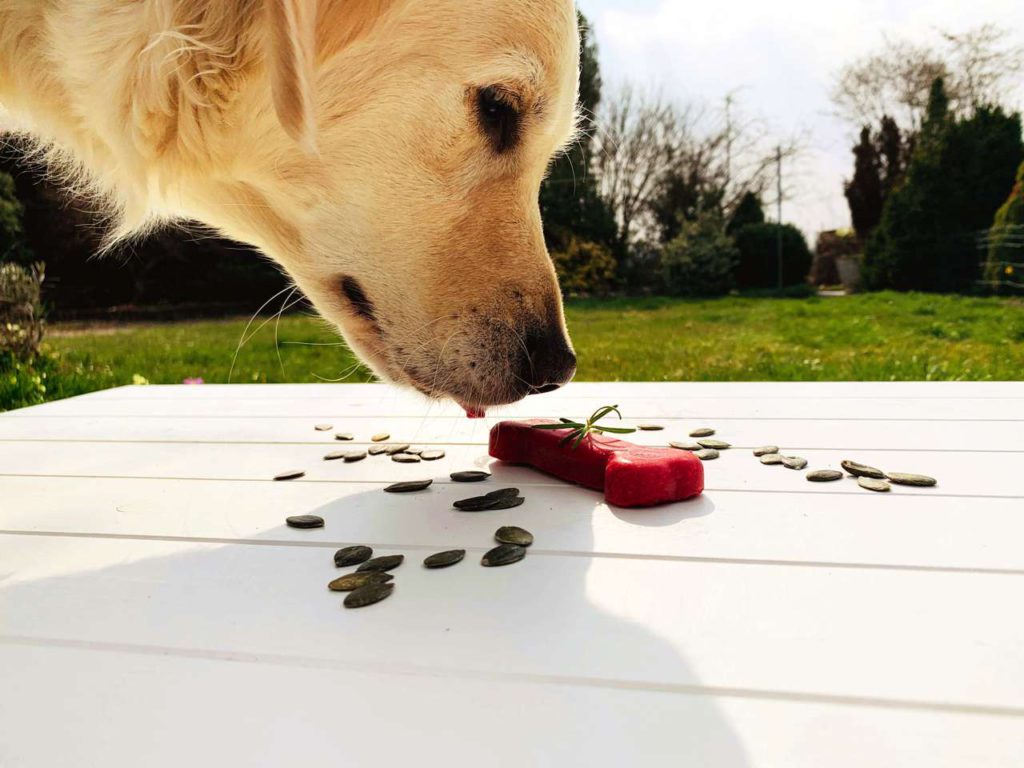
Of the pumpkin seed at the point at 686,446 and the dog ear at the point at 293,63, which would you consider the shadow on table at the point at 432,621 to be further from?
the dog ear at the point at 293,63

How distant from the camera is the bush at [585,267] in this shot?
11.4m

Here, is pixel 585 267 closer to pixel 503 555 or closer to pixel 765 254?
pixel 765 254

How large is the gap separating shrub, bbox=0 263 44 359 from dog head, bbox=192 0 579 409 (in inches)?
142

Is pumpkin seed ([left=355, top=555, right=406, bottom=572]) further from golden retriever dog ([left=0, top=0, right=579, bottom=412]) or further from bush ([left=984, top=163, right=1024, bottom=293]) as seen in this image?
bush ([left=984, top=163, right=1024, bottom=293])

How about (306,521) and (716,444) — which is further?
(716,444)

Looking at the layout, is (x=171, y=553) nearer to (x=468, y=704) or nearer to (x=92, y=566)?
(x=92, y=566)

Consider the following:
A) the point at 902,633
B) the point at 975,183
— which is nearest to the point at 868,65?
the point at 975,183

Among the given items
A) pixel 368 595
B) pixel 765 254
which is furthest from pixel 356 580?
pixel 765 254

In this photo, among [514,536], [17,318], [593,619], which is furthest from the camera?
[17,318]

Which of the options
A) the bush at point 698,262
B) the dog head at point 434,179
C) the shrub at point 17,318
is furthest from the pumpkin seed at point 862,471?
the bush at point 698,262

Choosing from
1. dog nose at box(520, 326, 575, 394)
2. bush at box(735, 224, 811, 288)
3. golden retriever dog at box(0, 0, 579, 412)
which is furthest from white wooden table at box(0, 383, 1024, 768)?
bush at box(735, 224, 811, 288)

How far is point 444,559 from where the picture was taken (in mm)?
1016

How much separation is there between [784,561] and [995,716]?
34cm

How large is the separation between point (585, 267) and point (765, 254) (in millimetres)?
3616
